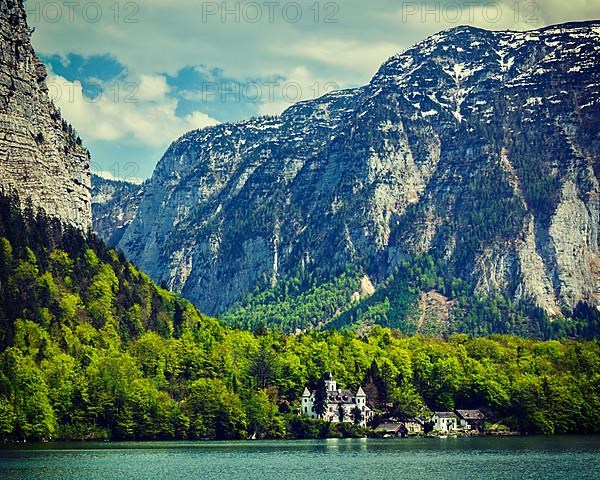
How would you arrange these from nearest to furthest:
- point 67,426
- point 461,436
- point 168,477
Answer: point 168,477, point 67,426, point 461,436

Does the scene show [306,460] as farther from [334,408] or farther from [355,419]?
[355,419]

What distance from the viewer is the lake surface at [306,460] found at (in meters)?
118

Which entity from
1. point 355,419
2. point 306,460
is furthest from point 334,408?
point 306,460

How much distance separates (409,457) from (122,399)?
54.0m

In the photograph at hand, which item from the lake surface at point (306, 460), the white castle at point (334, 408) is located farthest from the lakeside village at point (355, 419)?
the lake surface at point (306, 460)

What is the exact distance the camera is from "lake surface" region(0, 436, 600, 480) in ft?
388

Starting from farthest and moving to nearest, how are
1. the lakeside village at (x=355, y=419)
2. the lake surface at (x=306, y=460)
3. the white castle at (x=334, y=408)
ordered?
the lakeside village at (x=355, y=419)
the white castle at (x=334, y=408)
the lake surface at (x=306, y=460)

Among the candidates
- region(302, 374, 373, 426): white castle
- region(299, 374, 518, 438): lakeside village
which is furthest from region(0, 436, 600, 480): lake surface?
region(299, 374, 518, 438): lakeside village

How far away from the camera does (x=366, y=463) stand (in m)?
133

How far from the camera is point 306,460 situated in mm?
138375

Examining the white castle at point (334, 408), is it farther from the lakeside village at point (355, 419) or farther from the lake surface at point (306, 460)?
the lake surface at point (306, 460)

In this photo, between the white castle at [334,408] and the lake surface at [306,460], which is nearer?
the lake surface at [306,460]

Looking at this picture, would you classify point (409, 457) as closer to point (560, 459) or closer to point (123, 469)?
point (560, 459)

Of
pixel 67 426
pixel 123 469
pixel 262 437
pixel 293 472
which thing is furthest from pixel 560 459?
pixel 67 426
